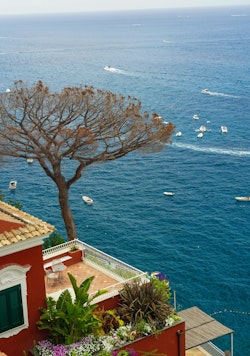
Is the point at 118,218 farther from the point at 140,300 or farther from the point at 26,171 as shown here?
the point at 140,300

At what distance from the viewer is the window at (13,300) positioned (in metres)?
16.5

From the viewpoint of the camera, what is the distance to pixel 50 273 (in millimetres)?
20781

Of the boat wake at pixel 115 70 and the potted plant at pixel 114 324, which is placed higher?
the potted plant at pixel 114 324

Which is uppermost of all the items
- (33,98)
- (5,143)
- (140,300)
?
(33,98)

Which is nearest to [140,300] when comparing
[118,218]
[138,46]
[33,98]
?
[33,98]

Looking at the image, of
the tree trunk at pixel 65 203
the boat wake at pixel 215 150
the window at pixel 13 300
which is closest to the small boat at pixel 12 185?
the boat wake at pixel 215 150

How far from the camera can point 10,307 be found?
55.0 ft

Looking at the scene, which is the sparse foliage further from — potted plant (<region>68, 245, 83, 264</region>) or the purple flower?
the purple flower

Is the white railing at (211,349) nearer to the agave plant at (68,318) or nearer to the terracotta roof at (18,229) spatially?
the agave plant at (68,318)

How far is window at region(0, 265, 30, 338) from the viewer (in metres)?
16.5

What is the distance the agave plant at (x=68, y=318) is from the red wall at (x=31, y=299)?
0.91 feet

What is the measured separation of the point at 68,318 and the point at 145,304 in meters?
2.99

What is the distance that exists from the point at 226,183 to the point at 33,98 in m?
30.0

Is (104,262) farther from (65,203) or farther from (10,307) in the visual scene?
(65,203)
